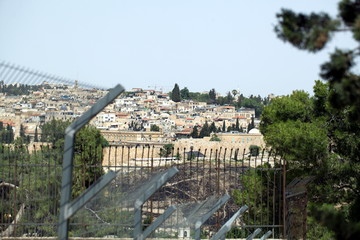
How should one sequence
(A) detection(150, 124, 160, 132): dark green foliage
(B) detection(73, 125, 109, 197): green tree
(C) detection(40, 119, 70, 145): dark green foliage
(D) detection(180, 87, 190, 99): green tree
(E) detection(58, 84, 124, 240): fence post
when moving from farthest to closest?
(D) detection(180, 87, 190, 99): green tree → (A) detection(150, 124, 160, 132): dark green foliage → (B) detection(73, 125, 109, 197): green tree → (C) detection(40, 119, 70, 145): dark green foliage → (E) detection(58, 84, 124, 240): fence post

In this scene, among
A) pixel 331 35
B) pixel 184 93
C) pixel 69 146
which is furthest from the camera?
pixel 184 93

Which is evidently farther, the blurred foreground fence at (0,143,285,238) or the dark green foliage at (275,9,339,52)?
the blurred foreground fence at (0,143,285,238)

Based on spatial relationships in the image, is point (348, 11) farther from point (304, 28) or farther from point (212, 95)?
point (212, 95)

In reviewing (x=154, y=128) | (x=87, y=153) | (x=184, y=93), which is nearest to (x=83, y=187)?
(x=87, y=153)

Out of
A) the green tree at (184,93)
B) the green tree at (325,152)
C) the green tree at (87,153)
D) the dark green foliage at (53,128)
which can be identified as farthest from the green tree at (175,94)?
the dark green foliage at (53,128)

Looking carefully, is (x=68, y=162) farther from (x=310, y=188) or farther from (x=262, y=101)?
(x=262, y=101)

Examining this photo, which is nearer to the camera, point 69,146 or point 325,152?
point 69,146

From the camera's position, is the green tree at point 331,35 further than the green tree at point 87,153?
No

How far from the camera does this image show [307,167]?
48.0 ft

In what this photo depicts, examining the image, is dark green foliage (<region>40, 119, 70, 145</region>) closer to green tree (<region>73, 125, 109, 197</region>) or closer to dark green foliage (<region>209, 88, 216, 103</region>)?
green tree (<region>73, 125, 109, 197</region>)

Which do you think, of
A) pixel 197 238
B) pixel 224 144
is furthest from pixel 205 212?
pixel 224 144

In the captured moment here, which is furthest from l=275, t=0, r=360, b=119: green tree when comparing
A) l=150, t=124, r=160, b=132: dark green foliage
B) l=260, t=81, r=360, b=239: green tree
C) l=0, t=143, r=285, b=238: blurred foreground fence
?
l=150, t=124, r=160, b=132: dark green foliage

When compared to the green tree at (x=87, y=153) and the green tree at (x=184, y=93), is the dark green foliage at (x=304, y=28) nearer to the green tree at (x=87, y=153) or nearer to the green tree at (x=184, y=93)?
the green tree at (x=87, y=153)

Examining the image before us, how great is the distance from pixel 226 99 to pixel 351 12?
151172 mm
